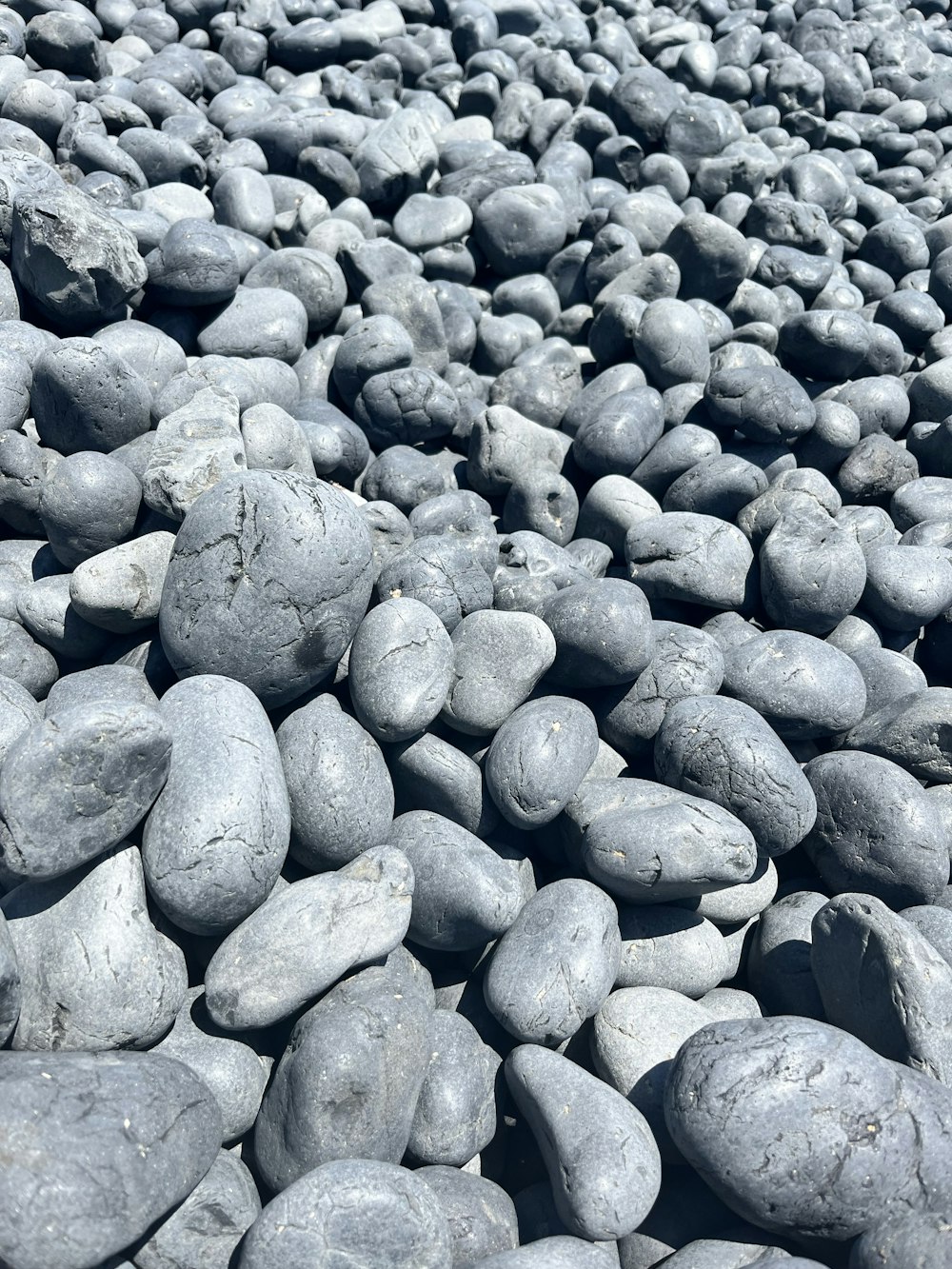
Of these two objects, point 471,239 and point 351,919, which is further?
point 471,239

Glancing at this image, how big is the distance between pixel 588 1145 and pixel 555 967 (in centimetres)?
48

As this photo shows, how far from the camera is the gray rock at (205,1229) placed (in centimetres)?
220

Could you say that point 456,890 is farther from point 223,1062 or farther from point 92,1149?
point 92,1149

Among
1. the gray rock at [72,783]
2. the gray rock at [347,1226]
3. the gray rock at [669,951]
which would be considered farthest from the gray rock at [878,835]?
the gray rock at [72,783]

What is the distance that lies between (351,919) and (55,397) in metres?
2.34

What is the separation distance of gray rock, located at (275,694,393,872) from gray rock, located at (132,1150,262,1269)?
91cm

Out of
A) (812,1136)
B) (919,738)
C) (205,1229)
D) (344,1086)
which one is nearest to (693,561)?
(919,738)

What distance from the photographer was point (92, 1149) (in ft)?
6.75

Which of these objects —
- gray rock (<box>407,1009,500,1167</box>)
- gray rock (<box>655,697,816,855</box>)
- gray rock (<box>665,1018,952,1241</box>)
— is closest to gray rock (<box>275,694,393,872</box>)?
gray rock (<box>407,1009,500,1167</box>)

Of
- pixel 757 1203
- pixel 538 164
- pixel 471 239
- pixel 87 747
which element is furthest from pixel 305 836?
pixel 538 164

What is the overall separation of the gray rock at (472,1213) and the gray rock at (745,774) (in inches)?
53.6

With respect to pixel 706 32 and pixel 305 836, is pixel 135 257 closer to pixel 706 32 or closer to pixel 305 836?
pixel 305 836

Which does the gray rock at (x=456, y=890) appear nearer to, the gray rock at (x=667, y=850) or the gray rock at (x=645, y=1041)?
the gray rock at (x=667, y=850)

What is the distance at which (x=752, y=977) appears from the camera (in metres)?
3.09
